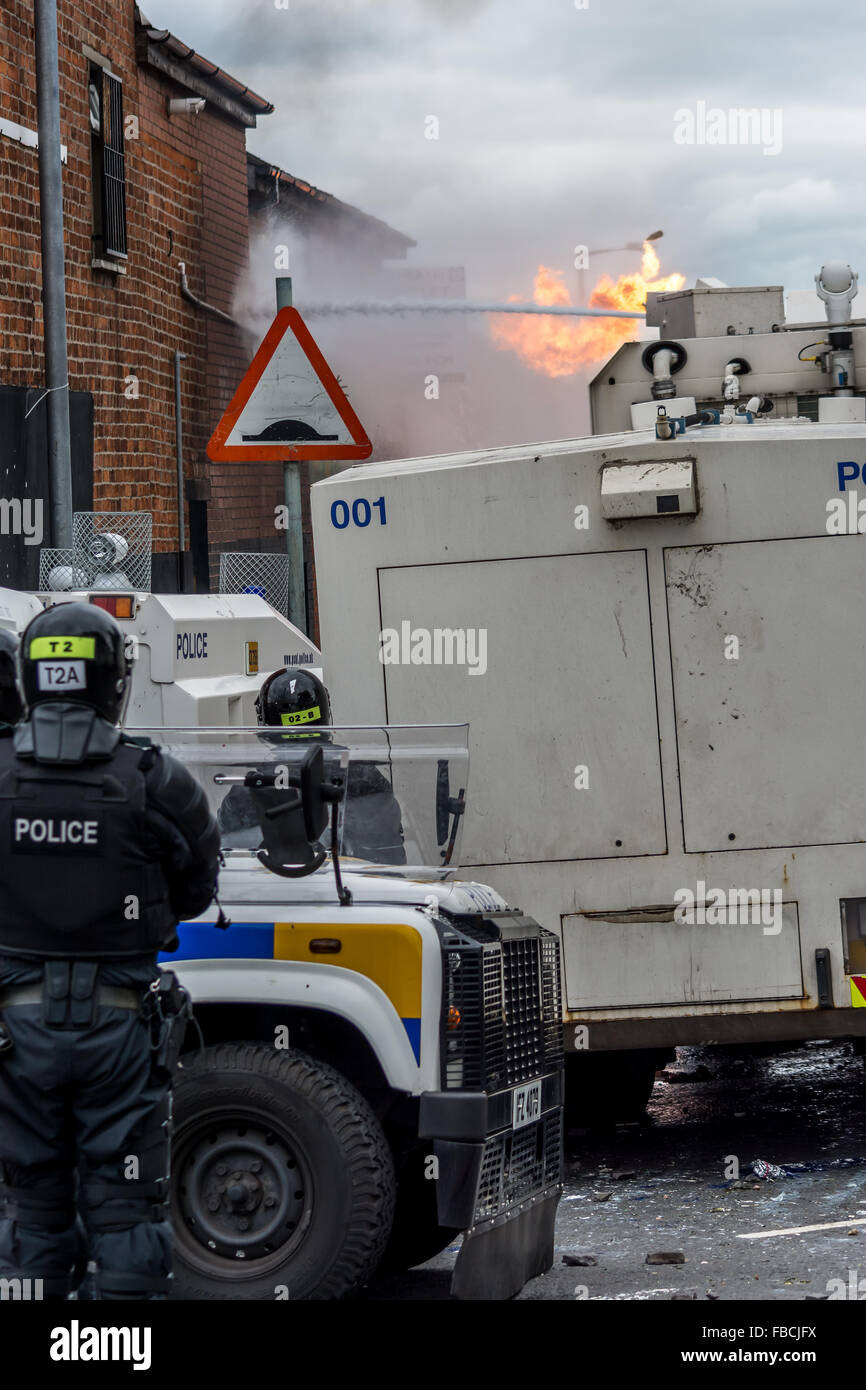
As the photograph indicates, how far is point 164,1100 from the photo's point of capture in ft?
14.9

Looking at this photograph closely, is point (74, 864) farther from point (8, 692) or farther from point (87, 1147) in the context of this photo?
point (8, 692)

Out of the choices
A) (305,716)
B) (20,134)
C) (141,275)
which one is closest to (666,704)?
(305,716)

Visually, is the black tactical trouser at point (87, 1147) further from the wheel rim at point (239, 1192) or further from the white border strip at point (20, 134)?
the white border strip at point (20, 134)

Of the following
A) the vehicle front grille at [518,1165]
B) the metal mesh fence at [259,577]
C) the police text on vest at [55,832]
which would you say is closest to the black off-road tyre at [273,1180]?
the vehicle front grille at [518,1165]

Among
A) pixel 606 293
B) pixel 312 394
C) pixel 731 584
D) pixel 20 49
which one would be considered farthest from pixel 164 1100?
pixel 606 293

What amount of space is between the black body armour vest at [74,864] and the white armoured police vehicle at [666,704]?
117 inches

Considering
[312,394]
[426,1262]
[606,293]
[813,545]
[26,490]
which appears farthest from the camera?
[606,293]

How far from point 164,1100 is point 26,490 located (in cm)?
856

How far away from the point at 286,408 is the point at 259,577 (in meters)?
5.86

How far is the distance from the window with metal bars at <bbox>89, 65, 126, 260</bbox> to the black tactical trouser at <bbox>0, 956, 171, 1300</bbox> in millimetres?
10690

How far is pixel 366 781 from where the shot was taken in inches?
220

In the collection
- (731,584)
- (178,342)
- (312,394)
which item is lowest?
(731,584)

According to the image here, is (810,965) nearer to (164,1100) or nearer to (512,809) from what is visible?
(512,809)

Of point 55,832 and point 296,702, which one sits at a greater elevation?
point 296,702
